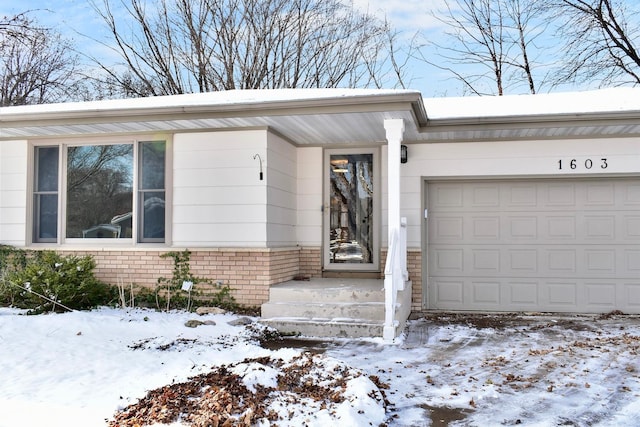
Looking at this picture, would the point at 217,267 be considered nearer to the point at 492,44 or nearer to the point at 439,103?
the point at 439,103

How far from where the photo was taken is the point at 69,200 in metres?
8.37

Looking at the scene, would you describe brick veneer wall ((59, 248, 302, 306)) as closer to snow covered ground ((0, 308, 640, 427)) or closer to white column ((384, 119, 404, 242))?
snow covered ground ((0, 308, 640, 427))

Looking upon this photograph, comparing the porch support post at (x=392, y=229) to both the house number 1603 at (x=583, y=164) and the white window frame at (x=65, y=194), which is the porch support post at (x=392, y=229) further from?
the white window frame at (x=65, y=194)

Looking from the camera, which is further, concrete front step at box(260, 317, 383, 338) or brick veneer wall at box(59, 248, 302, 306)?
brick veneer wall at box(59, 248, 302, 306)

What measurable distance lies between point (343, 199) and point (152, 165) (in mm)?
2871

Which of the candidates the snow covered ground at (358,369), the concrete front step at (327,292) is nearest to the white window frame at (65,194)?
the snow covered ground at (358,369)

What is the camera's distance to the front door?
877 cm

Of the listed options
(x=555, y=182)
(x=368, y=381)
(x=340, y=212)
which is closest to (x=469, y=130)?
(x=555, y=182)

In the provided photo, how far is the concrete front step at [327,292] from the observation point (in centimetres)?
719

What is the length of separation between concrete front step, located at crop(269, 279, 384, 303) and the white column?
3.26ft

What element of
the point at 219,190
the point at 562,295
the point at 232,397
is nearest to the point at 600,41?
the point at 562,295

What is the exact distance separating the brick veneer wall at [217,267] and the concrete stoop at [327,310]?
0.28 m

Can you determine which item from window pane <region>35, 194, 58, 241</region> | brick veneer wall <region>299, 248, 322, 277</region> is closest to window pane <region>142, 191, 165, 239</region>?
window pane <region>35, 194, 58, 241</region>

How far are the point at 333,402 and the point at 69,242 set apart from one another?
5.86 meters
